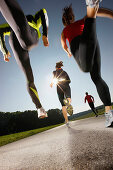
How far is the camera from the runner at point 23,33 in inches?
58.4

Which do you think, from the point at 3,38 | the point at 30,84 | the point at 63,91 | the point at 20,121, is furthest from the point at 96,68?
the point at 20,121

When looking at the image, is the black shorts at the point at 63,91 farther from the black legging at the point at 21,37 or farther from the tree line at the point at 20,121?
the tree line at the point at 20,121

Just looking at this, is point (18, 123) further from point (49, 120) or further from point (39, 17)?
point (39, 17)

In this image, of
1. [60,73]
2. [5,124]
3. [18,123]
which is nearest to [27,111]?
[18,123]

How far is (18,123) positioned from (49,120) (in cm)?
1375

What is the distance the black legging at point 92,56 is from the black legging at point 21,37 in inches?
31.1

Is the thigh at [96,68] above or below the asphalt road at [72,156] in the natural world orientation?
above

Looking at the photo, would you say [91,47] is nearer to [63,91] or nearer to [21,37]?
[21,37]

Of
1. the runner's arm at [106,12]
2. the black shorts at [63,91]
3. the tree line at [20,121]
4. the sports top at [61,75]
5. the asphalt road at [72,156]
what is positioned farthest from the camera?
the tree line at [20,121]

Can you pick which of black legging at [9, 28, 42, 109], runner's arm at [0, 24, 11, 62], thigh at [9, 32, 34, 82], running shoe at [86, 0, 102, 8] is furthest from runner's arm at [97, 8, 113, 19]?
runner's arm at [0, 24, 11, 62]

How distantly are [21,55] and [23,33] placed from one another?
437 millimetres

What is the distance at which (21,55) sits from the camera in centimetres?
192

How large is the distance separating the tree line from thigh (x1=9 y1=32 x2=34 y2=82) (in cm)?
4243

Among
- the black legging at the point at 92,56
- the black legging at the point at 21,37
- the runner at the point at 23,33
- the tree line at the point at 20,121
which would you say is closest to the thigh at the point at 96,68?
the black legging at the point at 92,56
